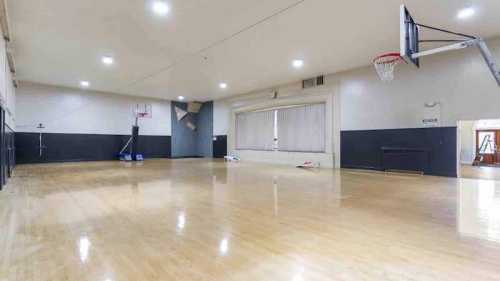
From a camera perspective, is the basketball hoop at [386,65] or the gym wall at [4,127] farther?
the basketball hoop at [386,65]

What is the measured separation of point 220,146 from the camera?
1487cm

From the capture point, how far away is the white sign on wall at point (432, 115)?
724 centimetres

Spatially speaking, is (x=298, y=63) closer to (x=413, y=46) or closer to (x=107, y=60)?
(x=413, y=46)

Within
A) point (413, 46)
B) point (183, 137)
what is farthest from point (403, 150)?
point (183, 137)

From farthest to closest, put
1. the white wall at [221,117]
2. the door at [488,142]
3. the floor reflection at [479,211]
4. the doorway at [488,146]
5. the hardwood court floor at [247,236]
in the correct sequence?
the white wall at [221,117], the door at [488,142], the doorway at [488,146], the floor reflection at [479,211], the hardwood court floor at [247,236]

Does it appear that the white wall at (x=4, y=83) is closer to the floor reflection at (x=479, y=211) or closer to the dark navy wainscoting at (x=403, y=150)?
the floor reflection at (x=479, y=211)

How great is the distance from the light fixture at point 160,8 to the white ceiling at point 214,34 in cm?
11

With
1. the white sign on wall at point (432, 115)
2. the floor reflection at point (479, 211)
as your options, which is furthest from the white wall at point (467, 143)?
the floor reflection at point (479, 211)

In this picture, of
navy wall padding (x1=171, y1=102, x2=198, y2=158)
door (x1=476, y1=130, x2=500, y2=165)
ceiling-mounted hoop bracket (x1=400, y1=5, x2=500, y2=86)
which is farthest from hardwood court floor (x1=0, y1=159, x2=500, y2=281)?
door (x1=476, y1=130, x2=500, y2=165)

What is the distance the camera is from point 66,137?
1187 cm

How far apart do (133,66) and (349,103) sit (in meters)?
7.31

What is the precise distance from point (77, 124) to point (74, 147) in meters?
1.04

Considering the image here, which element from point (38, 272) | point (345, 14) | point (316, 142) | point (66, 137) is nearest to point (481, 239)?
point (38, 272)

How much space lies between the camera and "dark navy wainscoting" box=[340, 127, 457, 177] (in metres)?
7.16
